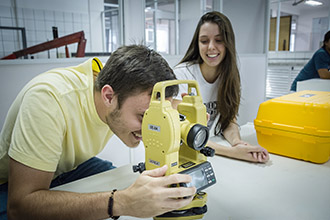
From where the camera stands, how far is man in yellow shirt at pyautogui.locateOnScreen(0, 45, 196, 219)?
0.69 m

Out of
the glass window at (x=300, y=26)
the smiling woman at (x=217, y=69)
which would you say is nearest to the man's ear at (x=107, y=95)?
the smiling woman at (x=217, y=69)

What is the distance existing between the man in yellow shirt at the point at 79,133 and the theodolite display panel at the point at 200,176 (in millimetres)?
28

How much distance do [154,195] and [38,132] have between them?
16.6 inches

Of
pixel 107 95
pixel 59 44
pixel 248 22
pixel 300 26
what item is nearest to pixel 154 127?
pixel 107 95

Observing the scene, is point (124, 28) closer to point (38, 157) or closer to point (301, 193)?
point (38, 157)

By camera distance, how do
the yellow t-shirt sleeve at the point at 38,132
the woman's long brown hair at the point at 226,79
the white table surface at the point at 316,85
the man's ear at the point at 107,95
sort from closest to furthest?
the yellow t-shirt sleeve at the point at 38,132 < the man's ear at the point at 107,95 < the woman's long brown hair at the point at 226,79 < the white table surface at the point at 316,85

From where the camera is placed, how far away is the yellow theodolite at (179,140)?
0.67 m

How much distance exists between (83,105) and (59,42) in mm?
1519

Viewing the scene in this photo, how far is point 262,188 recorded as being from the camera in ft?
3.15

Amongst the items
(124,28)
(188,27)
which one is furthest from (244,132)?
(188,27)

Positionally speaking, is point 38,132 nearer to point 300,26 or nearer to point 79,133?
point 79,133

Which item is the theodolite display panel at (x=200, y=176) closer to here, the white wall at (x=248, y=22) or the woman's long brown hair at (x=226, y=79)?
the woman's long brown hair at (x=226, y=79)

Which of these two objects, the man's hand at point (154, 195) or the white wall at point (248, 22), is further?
the white wall at point (248, 22)

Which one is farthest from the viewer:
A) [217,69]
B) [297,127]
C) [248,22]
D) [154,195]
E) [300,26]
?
[300,26]
